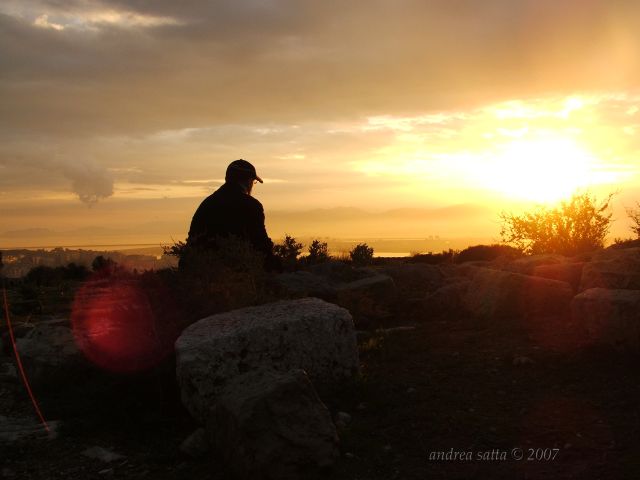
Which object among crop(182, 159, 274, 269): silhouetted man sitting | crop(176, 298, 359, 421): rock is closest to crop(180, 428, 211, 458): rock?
crop(176, 298, 359, 421): rock

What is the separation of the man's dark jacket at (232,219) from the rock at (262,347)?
2.45m

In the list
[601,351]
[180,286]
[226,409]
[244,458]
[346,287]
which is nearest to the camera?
[244,458]

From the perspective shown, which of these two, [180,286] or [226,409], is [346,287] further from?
[226,409]

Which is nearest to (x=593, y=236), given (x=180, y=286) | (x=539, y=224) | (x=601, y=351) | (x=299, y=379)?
(x=539, y=224)

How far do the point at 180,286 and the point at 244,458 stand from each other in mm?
2991

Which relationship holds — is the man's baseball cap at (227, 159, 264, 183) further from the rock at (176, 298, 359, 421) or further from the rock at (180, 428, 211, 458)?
the rock at (180, 428, 211, 458)

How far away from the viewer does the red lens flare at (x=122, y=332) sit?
6116 millimetres

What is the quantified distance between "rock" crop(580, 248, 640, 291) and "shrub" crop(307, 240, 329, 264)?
6944 millimetres

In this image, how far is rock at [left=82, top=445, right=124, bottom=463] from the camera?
482 cm

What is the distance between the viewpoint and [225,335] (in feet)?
17.3

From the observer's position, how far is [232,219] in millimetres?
8500

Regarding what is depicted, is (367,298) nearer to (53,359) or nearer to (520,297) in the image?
(520,297)

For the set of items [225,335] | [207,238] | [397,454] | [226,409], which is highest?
[207,238]

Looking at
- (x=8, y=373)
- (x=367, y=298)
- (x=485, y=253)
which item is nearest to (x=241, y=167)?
(x=367, y=298)
